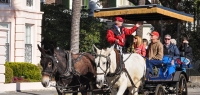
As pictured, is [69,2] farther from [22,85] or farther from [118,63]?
[118,63]

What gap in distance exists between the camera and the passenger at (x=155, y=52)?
17.0 meters

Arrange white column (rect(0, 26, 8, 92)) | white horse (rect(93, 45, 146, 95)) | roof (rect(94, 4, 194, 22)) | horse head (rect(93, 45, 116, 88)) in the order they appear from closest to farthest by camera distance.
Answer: horse head (rect(93, 45, 116, 88))
white horse (rect(93, 45, 146, 95))
roof (rect(94, 4, 194, 22))
white column (rect(0, 26, 8, 92))

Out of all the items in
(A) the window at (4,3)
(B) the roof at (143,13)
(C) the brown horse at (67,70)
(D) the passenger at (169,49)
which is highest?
(A) the window at (4,3)

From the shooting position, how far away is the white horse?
14.5m

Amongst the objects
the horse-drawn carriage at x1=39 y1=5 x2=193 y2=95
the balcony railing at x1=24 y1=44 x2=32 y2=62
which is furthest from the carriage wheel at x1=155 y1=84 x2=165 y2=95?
the balcony railing at x1=24 y1=44 x2=32 y2=62

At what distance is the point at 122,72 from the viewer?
15.2 metres

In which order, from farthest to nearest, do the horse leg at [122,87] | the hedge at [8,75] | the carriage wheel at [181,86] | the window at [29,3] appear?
the window at [29,3]
the hedge at [8,75]
the carriage wheel at [181,86]
the horse leg at [122,87]

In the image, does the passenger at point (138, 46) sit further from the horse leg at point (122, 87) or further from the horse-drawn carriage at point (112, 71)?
the horse leg at point (122, 87)

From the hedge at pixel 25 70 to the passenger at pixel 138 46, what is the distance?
35.9 feet

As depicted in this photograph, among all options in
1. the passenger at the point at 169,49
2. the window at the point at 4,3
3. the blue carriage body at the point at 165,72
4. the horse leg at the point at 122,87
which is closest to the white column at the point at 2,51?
the window at the point at 4,3

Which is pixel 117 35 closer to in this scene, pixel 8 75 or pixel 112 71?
pixel 112 71

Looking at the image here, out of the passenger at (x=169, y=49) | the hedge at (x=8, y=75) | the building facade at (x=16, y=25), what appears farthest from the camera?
the building facade at (x=16, y=25)

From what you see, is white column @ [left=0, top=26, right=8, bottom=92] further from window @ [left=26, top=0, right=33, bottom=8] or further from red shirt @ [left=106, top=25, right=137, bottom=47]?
red shirt @ [left=106, top=25, right=137, bottom=47]

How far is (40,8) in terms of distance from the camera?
3228 cm
